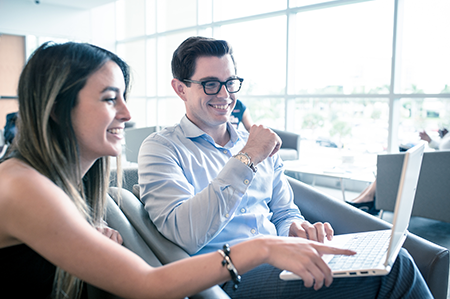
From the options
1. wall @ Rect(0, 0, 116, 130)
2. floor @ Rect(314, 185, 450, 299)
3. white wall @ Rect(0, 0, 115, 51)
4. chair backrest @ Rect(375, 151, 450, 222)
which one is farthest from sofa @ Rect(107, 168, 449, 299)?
white wall @ Rect(0, 0, 115, 51)

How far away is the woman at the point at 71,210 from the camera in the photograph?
2.66ft

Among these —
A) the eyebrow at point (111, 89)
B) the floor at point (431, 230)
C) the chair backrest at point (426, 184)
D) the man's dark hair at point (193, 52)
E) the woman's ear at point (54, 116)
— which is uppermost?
the man's dark hair at point (193, 52)

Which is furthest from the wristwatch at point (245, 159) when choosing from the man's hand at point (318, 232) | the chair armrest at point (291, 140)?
the chair armrest at point (291, 140)

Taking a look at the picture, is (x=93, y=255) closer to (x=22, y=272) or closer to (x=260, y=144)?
(x=22, y=272)

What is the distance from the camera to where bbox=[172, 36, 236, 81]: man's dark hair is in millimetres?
1662

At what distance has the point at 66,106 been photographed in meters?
0.95

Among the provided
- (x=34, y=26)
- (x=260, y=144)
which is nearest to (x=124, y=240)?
(x=260, y=144)

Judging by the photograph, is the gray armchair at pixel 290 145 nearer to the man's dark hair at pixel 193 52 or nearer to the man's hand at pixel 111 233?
the man's dark hair at pixel 193 52

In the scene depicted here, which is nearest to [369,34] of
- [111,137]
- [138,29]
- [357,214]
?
[357,214]

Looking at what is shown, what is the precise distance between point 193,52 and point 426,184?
93.3 inches

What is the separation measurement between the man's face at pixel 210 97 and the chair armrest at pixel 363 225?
2.02 feet

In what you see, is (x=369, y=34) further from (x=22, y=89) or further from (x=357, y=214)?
(x=22, y=89)

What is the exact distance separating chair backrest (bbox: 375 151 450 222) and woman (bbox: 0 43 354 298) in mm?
2349

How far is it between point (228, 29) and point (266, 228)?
5941 mm
